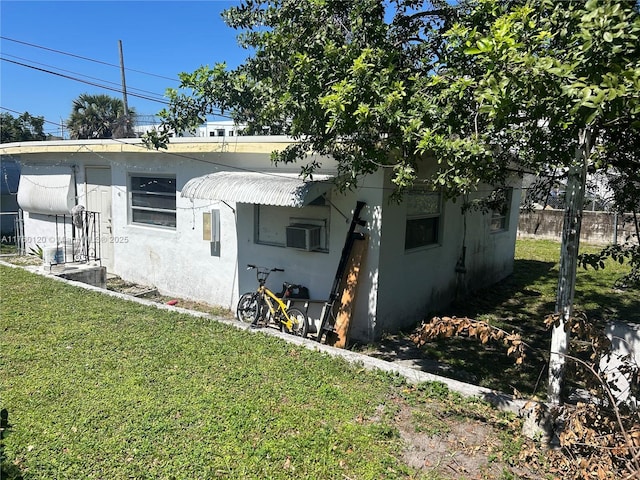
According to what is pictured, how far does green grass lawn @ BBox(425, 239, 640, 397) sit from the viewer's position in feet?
18.7

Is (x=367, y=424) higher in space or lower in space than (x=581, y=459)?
lower

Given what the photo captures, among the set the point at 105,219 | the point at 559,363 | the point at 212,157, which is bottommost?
the point at 559,363

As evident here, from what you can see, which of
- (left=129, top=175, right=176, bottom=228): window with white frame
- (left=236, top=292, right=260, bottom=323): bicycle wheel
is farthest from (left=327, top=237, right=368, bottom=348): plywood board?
(left=129, top=175, right=176, bottom=228): window with white frame

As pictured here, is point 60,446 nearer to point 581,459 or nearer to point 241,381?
point 241,381

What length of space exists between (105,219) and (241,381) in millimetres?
7088

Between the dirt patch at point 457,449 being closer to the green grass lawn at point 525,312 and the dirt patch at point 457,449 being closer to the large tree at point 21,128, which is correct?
the green grass lawn at point 525,312

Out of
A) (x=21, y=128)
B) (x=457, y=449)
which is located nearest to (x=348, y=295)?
(x=457, y=449)

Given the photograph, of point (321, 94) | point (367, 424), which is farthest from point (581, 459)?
point (321, 94)

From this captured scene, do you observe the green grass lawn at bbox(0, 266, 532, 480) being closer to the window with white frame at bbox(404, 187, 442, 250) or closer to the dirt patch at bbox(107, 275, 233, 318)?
the dirt patch at bbox(107, 275, 233, 318)

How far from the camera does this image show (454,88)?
3443 millimetres

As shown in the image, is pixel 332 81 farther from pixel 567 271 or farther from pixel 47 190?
pixel 47 190

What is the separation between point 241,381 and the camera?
4551mm

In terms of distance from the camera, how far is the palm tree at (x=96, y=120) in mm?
25000

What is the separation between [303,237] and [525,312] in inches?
192
